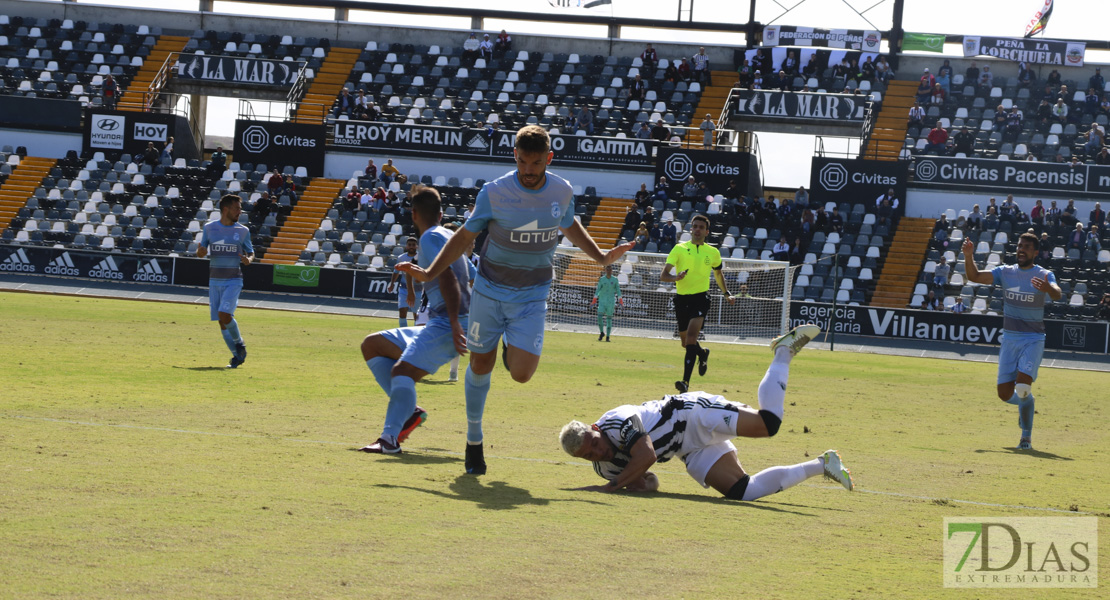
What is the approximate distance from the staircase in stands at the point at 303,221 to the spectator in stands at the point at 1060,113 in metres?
26.5

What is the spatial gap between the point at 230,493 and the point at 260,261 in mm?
33444

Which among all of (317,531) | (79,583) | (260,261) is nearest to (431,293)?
(317,531)

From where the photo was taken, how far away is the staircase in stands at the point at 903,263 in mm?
35469

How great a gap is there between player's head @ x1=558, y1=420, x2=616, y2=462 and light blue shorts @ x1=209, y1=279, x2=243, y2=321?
984 cm

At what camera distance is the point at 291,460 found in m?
8.00

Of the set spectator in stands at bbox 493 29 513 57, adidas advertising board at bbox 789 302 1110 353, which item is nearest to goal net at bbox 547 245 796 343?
adidas advertising board at bbox 789 302 1110 353

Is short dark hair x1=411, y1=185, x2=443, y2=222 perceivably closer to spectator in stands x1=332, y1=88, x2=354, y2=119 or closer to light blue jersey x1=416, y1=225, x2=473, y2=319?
light blue jersey x1=416, y1=225, x2=473, y2=319

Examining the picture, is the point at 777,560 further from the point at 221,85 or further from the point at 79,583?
the point at 221,85

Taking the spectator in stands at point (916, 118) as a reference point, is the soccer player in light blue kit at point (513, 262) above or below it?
below

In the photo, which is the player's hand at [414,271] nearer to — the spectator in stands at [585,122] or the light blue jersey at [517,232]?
the light blue jersey at [517,232]

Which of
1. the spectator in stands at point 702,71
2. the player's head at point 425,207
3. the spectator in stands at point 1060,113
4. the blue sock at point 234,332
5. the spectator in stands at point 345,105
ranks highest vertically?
the spectator in stands at point 702,71

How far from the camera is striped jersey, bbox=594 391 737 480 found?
748 cm

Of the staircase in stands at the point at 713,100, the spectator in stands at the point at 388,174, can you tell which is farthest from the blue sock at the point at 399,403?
the staircase in stands at the point at 713,100

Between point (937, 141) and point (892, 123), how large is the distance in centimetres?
295
